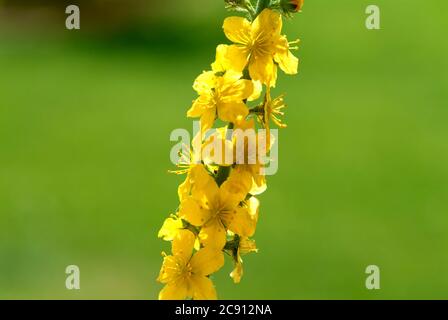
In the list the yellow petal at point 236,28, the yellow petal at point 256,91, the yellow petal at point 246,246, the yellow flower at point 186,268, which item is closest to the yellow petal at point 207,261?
the yellow flower at point 186,268

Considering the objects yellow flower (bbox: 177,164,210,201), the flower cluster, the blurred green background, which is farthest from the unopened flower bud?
the blurred green background

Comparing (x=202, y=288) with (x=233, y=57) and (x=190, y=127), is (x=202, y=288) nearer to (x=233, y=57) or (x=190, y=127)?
(x=233, y=57)

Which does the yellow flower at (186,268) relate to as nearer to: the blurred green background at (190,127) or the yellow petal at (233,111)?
the yellow petal at (233,111)

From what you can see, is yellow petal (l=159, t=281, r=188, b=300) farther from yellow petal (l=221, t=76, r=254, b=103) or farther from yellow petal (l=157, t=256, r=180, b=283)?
yellow petal (l=221, t=76, r=254, b=103)

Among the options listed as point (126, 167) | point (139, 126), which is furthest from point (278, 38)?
point (139, 126)

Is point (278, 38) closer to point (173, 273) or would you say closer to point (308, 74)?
point (173, 273)
